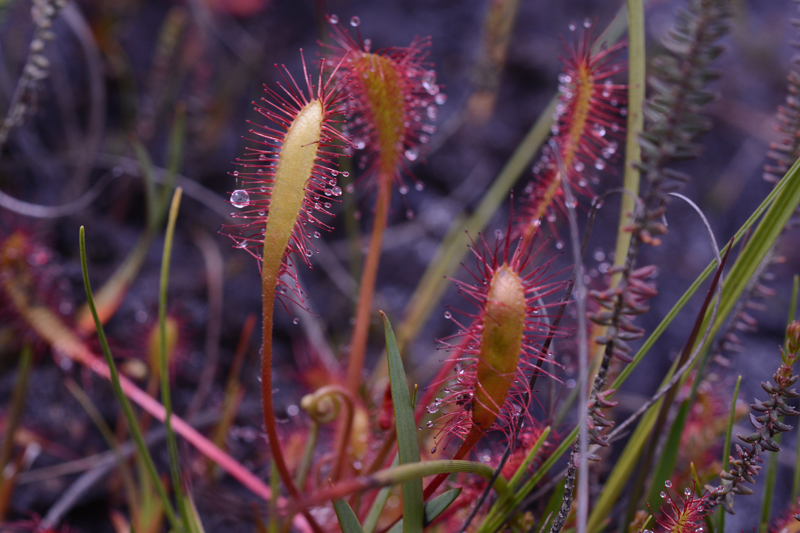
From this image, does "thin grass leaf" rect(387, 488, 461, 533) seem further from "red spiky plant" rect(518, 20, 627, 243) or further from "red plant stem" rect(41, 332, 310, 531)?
"red spiky plant" rect(518, 20, 627, 243)

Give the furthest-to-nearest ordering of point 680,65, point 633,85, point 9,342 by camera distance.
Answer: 1. point 9,342
2. point 633,85
3. point 680,65

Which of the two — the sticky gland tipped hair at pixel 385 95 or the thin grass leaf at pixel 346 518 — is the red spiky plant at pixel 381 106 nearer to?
the sticky gland tipped hair at pixel 385 95

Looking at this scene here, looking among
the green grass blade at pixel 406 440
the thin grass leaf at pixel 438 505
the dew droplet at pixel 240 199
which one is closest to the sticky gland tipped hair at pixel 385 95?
the dew droplet at pixel 240 199

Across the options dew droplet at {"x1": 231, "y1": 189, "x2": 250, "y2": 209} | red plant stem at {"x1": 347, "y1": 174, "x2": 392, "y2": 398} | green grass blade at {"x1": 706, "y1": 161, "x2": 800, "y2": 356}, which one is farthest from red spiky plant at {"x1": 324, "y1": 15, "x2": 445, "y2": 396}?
green grass blade at {"x1": 706, "y1": 161, "x2": 800, "y2": 356}

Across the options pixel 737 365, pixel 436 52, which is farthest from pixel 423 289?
pixel 436 52

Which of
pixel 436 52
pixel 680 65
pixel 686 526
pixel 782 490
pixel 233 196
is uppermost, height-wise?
pixel 436 52

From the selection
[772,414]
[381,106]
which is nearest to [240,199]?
[381,106]

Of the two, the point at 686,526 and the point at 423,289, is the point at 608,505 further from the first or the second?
the point at 423,289
